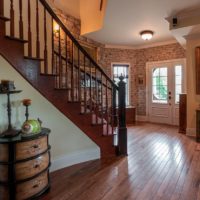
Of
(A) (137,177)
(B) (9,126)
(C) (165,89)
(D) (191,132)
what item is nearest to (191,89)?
(D) (191,132)

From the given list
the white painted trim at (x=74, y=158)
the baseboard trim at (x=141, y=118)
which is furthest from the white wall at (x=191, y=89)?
the white painted trim at (x=74, y=158)

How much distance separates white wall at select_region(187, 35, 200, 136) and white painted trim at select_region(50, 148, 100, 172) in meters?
2.98

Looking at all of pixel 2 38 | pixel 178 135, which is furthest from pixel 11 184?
pixel 178 135

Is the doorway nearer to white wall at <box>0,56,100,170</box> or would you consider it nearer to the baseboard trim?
the baseboard trim

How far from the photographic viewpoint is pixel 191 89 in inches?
196

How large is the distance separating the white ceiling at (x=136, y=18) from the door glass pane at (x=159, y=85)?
1.08 meters

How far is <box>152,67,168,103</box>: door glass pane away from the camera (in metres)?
6.57

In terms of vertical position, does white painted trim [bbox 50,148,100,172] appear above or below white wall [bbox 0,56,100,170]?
below

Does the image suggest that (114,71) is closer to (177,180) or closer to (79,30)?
(79,30)

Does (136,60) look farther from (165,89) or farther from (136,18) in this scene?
(136,18)

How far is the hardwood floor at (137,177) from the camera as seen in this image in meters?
2.20

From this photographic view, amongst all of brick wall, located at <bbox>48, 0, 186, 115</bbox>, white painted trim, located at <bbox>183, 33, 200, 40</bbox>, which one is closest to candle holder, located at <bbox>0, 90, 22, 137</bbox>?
brick wall, located at <bbox>48, 0, 186, 115</bbox>

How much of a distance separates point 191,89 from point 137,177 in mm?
3306

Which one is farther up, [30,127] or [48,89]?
[48,89]
